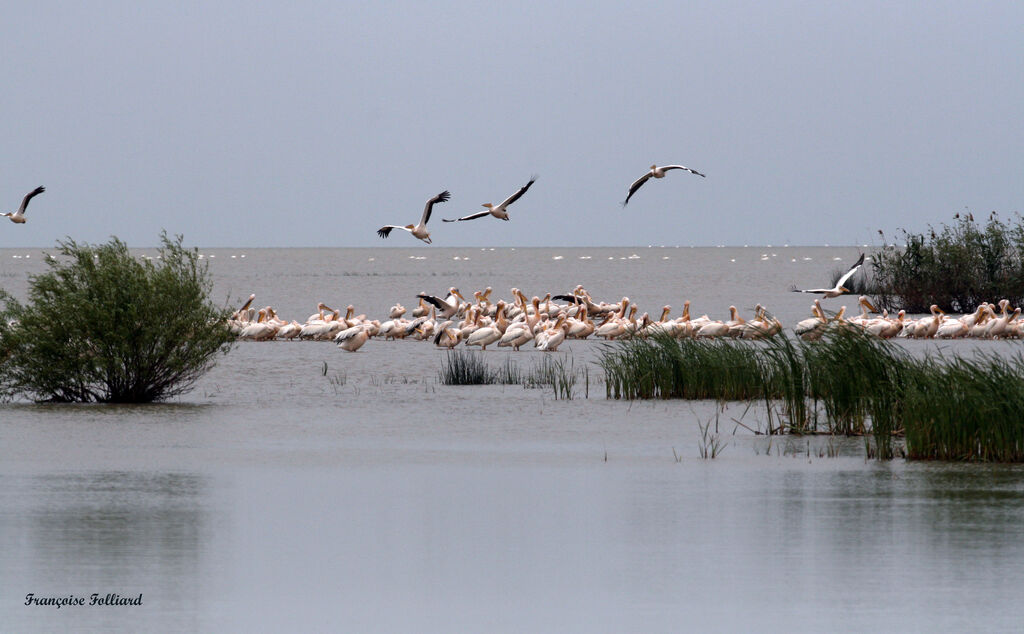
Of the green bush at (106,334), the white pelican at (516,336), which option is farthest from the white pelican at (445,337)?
the green bush at (106,334)

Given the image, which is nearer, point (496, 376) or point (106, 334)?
point (106, 334)

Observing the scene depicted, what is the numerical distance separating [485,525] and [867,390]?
16.7 ft

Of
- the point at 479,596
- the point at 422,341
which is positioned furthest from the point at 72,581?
the point at 422,341

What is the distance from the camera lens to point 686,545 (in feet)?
27.3

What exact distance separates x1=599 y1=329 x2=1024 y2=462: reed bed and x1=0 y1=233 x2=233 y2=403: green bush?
16.1 feet

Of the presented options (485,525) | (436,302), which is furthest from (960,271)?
(485,525)

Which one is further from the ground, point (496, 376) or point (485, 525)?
point (496, 376)

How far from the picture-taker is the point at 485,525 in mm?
9008

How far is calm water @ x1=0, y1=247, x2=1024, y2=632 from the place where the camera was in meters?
6.75

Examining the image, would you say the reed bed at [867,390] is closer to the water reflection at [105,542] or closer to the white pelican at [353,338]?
the water reflection at [105,542]

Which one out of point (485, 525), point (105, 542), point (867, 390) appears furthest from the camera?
point (867, 390)

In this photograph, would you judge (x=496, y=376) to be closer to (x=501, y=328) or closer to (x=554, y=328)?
(x=554, y=328)

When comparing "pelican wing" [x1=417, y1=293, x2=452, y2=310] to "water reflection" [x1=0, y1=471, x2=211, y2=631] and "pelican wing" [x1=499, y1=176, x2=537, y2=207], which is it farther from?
"water reflection" [x1=0, y1=471, x2=211, y2=631]

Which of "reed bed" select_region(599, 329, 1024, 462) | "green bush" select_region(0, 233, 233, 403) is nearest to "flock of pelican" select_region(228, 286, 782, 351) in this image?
"reed bed" select_region(599, 329, 1024, 462)
